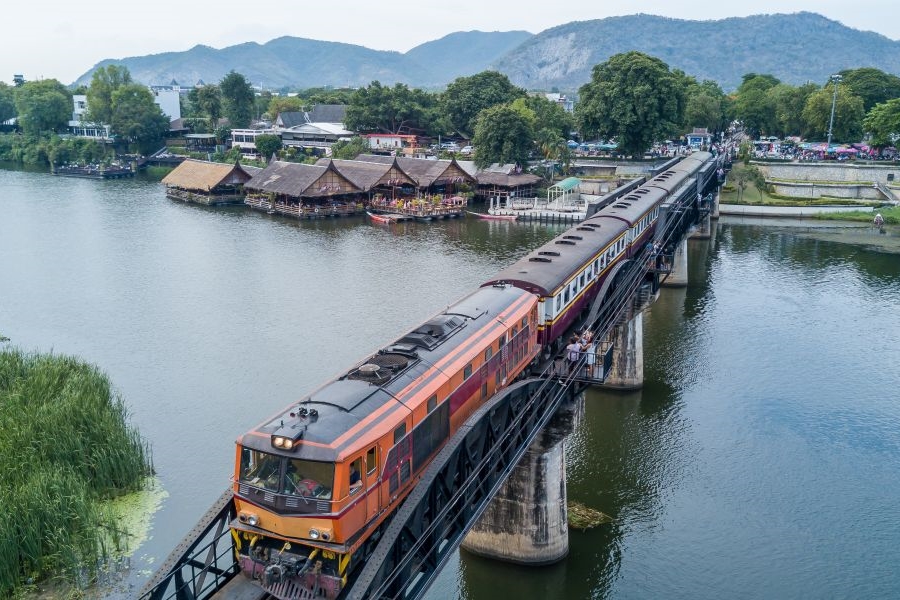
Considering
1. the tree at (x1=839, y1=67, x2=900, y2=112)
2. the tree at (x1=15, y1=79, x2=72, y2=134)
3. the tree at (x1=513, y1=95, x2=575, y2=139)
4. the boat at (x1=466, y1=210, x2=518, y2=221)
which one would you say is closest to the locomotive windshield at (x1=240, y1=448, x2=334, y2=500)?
the boat at (x1=466, y1=210, x2=518, y2=221)

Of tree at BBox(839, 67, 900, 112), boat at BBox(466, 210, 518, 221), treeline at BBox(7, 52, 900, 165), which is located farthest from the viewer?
tree at BBox(839, 67, 900, 112)

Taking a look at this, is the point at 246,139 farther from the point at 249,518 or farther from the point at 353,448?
the point at 353,448

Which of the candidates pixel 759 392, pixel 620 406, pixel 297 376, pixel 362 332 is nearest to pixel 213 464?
pixel 297 376

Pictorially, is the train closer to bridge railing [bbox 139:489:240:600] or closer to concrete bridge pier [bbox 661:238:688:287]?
bridge railing [bbox 139:489:240:600]

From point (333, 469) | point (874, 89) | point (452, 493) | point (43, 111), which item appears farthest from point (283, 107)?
point (333, 469)

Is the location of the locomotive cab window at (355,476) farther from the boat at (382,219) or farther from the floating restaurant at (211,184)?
the floating restaurant at (211,184)

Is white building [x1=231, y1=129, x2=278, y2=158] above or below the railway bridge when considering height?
above
